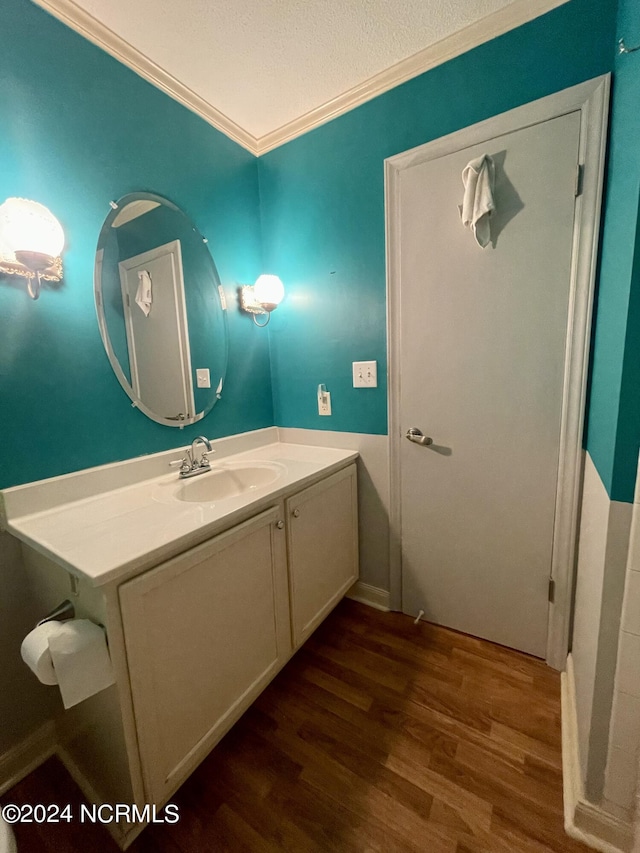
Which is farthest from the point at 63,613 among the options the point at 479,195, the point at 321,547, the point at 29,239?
the point at 479,195

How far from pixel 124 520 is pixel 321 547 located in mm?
789

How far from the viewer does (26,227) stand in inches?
37.4

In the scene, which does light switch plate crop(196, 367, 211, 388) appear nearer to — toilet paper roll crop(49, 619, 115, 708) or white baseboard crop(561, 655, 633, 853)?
toilet paper roll crop(49, 619, 115, 708)

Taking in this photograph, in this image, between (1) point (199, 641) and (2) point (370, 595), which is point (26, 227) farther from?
(2) point (370, 595)

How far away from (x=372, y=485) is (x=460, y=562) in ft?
1.71

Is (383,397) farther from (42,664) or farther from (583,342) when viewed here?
(42,664)

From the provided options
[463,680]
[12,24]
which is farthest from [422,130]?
[463,680]

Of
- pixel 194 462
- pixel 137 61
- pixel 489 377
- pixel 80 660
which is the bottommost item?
pixel 80 660

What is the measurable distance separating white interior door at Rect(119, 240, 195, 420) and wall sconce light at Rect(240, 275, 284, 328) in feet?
1.18

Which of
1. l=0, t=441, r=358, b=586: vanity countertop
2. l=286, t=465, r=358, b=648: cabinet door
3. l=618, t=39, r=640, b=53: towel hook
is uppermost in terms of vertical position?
l=618, t=39, r=640, b=53: towel hook

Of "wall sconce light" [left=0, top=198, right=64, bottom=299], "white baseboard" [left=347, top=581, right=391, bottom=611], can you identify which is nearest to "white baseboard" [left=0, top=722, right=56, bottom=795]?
"white baseboard" [left=347, top=581, right=391, bottom=611]

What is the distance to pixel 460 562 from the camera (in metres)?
1.53

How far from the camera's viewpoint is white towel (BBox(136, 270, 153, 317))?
4.44ft

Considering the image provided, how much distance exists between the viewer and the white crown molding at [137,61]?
1.08 m
